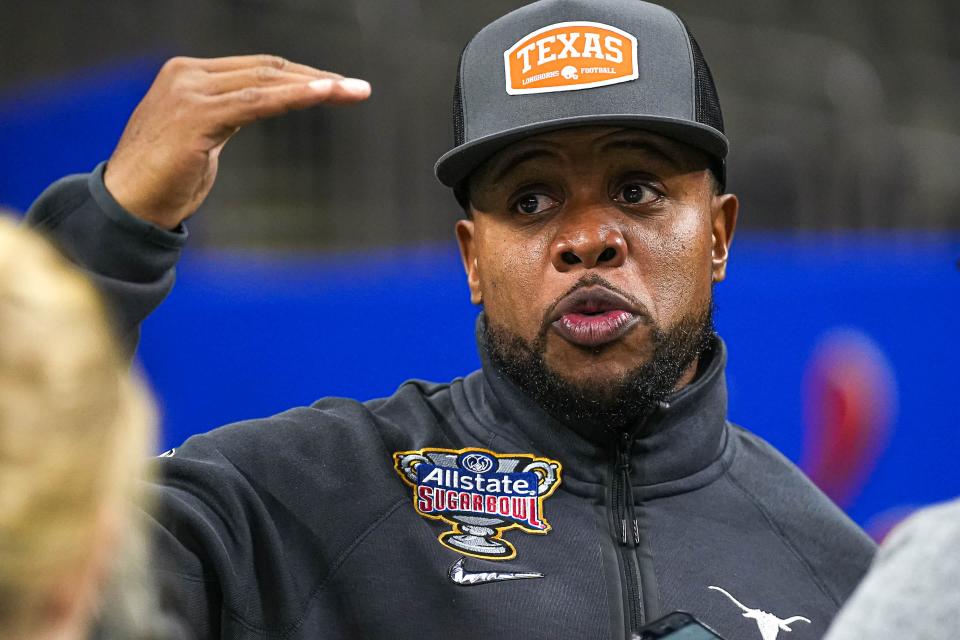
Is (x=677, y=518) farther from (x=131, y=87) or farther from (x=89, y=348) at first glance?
(x=131, y=87)

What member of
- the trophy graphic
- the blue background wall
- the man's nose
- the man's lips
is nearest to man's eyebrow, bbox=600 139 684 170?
the man's nose

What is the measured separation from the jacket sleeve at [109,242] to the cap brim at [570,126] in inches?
21.6

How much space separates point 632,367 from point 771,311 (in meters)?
2.36

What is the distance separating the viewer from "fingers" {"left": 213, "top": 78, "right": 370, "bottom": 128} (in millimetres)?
1369

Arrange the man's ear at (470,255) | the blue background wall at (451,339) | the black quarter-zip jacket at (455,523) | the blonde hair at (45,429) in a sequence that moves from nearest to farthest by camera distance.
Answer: the blonde hair at (45,429)
the black quarter-zip jacket at (455,523)
the man's ear at (470,255)
the blue background wall at (451,339)

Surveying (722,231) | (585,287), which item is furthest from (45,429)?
(722,231)

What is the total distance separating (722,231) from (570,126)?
41cm

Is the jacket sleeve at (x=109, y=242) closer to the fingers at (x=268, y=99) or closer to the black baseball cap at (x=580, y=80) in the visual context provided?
the fingers at (x=268, y=99)

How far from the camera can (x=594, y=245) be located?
5.76 ft

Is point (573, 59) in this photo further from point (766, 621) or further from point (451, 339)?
point (451, 339)

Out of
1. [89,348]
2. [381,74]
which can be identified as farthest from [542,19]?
[381,74]

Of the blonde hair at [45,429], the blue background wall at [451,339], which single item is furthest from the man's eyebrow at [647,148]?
the blue background wall at [451,339]

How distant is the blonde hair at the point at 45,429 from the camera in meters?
0.61

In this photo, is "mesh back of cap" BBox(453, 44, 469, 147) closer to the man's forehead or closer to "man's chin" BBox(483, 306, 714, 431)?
the man's forehead
